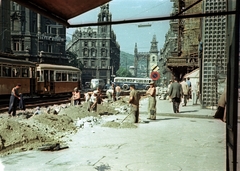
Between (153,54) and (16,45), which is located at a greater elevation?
(153,54)

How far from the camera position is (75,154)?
6.48 metres

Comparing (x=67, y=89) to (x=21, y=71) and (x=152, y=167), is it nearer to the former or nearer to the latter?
(x=21, y=71)

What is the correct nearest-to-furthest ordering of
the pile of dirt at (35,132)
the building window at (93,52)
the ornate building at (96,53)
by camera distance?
1. the pile of dirt at (35,132)
2. the ornate building at (96,53)
3. the building window at (93,52)

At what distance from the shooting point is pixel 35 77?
82.9 ft

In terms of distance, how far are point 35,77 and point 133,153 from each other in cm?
2039

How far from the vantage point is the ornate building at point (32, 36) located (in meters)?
58.2

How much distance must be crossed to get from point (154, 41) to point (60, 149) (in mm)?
172152

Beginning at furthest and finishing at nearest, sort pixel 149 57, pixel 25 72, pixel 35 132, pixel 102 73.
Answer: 1. pixel 149 57
2. pixel 102 73
3. pixel 25 72
4. pixel 35 132

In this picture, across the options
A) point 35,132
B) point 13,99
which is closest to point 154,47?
point 13,99

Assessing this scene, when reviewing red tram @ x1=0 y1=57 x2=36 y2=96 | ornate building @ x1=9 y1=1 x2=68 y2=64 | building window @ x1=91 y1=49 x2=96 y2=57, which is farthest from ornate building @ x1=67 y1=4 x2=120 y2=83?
red tram @ x1=0 y1=57 x2=36 y2=96

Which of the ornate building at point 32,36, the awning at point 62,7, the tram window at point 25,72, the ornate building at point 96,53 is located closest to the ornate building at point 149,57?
the ornate building at point 96,53

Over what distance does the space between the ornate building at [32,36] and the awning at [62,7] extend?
55.3 metres

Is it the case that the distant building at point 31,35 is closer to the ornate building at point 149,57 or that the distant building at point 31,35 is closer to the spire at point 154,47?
the ornate building at point 149,57

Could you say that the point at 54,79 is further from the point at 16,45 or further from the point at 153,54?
the point at 153,54
